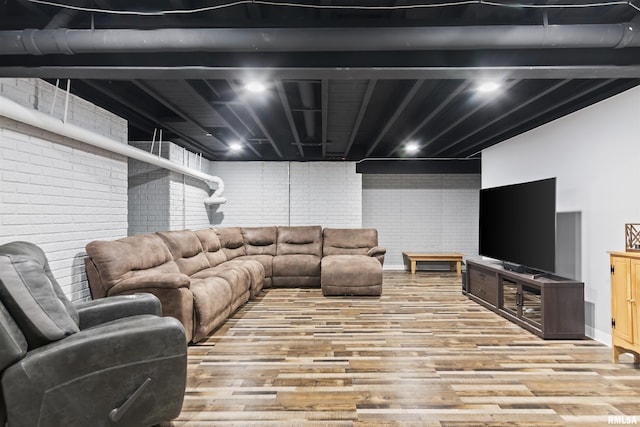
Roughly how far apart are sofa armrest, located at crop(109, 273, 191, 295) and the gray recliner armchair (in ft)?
3.77

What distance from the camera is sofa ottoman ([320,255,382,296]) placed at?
5238 mm

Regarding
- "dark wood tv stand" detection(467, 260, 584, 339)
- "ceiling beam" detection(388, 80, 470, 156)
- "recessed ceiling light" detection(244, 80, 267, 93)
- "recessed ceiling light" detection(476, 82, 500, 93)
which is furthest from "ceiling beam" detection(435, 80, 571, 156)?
"recessed ceiling light" detection(244, 80, 267, 93)

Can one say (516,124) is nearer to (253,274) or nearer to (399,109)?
(399,109)

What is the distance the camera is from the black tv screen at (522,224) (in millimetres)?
3652

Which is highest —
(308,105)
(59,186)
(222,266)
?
(308,105)

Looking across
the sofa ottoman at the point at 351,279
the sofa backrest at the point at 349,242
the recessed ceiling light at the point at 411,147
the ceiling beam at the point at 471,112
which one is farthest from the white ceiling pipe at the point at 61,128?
the recessed ceiling light at the point at 411,147

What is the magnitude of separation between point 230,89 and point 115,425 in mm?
2954

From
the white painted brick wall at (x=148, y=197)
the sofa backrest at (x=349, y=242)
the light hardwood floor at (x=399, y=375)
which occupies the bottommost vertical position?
the light hardwood floor at (x=399, y=375)

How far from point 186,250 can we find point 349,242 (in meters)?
2.95

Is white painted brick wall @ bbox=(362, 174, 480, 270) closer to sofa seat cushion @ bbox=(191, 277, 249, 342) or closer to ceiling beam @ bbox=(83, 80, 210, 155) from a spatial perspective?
ceiling beam @ bbox=(83, 80, 210, 155)

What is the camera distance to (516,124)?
459 cm

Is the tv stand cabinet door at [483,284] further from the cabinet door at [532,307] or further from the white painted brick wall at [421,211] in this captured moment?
the white painted brick wall at [421,211]

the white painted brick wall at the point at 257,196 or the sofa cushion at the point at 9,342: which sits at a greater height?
the white painted brick wall at the point at 257,196

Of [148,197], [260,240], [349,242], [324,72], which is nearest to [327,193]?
[349,242]
